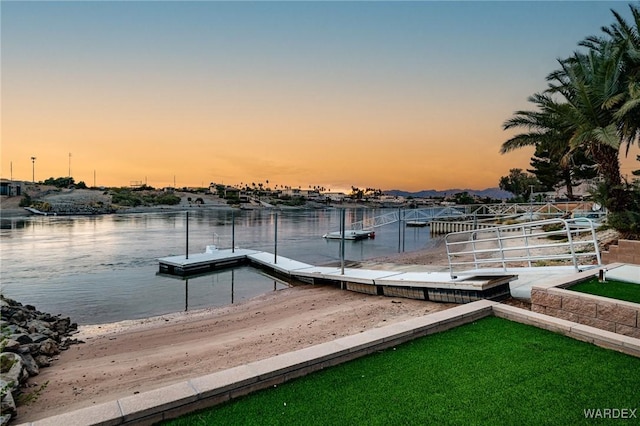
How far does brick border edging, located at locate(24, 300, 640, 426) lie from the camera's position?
298 centimetres

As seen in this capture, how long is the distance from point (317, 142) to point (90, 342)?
78.2 feet

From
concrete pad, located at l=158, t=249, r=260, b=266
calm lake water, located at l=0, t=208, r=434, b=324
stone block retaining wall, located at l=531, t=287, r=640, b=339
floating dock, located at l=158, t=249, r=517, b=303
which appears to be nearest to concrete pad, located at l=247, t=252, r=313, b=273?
floating dock, located at l=158, t=249, r=517, b=303

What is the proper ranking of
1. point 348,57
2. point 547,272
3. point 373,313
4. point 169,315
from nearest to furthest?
point 547,272
point 373,313
point 169,315
point 348,57

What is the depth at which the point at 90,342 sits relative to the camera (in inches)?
352

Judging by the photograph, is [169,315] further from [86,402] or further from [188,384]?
[188,384]

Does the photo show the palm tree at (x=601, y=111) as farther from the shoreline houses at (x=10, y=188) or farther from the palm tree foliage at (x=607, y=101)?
the shoreline houses at (x=10, y=188)

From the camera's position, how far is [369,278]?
1145 centimetres

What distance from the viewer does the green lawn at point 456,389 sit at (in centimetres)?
305

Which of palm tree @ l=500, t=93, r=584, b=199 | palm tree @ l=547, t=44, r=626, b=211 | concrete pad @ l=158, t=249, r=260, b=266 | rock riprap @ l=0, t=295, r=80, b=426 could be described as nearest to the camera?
rock riprap @ l=0, t=295, r=80, b=426

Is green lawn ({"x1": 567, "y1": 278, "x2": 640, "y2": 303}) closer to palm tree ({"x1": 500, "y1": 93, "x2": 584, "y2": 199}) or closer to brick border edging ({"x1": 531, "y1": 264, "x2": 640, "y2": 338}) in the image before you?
brick border edging ({"x1": 531, "y1": 264, "x2": 640, "y2": 338})

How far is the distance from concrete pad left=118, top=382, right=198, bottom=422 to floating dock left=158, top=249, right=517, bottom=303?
19.9 ft

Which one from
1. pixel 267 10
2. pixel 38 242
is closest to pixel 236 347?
pixel 267 10

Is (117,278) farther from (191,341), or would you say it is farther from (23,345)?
(191,341)

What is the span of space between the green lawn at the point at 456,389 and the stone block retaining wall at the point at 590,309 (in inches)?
37.2
